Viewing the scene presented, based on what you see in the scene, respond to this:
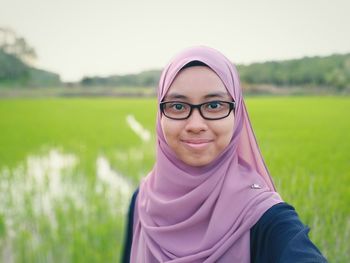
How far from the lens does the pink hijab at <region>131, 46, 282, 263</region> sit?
2.91 feet

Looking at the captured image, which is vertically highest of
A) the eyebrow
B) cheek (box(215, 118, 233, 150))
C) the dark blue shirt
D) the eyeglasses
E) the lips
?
the eyebrow

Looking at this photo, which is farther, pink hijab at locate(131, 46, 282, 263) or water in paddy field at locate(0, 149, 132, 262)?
water in paddy field at locate(0, 149, 132, 262)

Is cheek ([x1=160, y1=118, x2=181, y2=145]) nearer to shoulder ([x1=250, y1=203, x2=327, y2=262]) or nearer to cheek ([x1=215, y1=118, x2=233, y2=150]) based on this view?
cheek ([x1=215, y1=118, x2=233, y2=150])

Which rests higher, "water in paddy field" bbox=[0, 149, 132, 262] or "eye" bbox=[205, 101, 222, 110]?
"eye" bbox=[205, 101, 222, 110]

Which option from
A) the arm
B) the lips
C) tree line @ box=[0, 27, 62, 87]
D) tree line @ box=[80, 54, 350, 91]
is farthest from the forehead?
tree line @ box=[0, 27, 62, 87]

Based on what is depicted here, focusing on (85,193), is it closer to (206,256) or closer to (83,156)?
(83,156)

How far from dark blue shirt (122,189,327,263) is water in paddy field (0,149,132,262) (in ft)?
6.22

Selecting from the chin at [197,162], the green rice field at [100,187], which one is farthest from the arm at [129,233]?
the green rice field at [100,187]

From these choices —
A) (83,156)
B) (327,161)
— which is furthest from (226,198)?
(83,156)

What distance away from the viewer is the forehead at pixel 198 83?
89cm

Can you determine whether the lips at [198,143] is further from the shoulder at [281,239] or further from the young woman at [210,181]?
the shoulder at [281,239]

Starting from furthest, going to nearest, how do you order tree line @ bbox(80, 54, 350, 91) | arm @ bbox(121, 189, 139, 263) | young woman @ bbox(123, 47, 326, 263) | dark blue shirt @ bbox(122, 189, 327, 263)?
tree line @ bbox(80, 54, 350, 91) < arm @ bbox(121, 189, 139, 263) < young woman @ bbox(123, 47, 326, 263) < dark blue shirt @ bbox(122, 189, 327, 263)

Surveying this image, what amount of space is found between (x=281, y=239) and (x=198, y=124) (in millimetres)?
310

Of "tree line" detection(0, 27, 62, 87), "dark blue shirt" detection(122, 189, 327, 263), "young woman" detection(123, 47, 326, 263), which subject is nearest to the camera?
"dark blue shirt" detection(122, 189, 327, 263)
